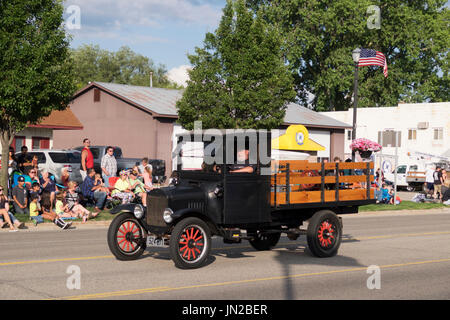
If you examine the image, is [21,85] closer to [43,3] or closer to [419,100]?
[43,3]

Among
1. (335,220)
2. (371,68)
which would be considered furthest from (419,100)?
(335,220)

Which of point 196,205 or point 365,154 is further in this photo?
point 365,154

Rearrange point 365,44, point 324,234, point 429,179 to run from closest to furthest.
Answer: point 324,234 → point 429,179 → point 365,44

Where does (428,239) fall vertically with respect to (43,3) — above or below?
below

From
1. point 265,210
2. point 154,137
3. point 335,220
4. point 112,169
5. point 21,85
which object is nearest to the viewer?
point 265,210

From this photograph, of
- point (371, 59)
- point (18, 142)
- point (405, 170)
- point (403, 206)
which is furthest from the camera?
point (405, 170)

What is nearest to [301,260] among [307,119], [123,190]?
[123,190]

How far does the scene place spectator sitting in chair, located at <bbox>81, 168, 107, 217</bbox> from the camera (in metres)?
19.8

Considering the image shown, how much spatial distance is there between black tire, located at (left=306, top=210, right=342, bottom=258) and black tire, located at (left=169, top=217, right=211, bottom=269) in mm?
2252

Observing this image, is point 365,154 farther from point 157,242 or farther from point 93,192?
point 157,242

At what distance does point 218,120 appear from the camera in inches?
1233

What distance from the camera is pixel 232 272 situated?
9.76m

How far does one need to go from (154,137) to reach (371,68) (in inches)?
1439

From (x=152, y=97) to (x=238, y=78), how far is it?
12.5m
